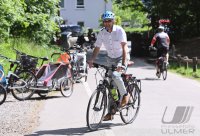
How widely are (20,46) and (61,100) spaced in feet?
28.8

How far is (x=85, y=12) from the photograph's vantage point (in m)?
65.4

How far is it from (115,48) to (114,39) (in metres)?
0.18

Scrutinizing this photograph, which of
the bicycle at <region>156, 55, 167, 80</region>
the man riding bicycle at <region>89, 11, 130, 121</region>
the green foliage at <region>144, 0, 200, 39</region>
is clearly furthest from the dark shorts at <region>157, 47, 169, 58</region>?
the green foliage at <region>144, 0, 200, 39</region>

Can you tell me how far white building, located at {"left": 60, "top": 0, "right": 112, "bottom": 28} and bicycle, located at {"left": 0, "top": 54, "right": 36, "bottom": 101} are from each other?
5249 centimetres

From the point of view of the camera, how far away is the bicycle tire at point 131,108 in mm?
9352

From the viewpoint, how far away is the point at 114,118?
9.84 meters

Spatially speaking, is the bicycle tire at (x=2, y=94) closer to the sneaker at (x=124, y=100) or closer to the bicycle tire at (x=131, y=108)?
the bicycle tire at (x=131, y=108)

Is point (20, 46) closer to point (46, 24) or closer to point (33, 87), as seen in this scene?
point (46, 24)

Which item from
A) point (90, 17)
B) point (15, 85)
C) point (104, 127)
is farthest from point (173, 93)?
point (90, 17)

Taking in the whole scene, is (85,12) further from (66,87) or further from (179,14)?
(66,87)

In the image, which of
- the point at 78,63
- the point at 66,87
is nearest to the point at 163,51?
the point at 78,63

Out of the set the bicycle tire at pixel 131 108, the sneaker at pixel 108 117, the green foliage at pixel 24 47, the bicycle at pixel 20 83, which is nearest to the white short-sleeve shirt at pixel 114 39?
the bicycle tire at pixel 131 108

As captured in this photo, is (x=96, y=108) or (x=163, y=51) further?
(x=163, y=51)

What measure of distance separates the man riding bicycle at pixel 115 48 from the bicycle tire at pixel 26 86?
3.78 m
